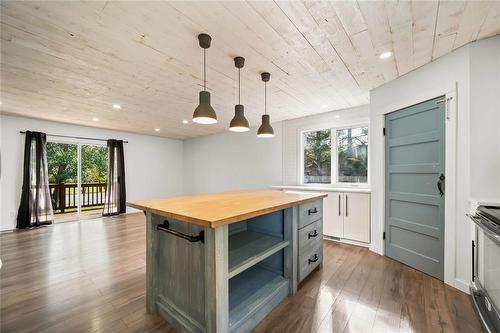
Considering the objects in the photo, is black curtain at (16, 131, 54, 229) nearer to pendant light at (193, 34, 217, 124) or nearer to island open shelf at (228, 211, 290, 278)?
pendant light at (193, 34, 217, 124)

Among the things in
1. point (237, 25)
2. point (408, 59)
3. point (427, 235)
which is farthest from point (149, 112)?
point (427, 235)

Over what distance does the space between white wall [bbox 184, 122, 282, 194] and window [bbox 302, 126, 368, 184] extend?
2.36ft

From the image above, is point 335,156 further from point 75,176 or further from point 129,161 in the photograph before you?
point 75,176

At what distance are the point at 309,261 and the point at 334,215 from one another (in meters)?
1.66

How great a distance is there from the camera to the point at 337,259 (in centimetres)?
288

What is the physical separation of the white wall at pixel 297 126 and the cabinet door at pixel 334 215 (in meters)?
1.09

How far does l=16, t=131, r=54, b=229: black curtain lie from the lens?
14.5 ft

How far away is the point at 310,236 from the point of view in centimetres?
228

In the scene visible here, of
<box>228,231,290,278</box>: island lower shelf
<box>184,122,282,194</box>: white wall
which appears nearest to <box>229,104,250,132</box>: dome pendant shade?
<box>228,231,290,278</box>: island lower shelf

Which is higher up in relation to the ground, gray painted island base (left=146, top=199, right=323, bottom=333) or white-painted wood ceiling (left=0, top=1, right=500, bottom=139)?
white-painted wood ceiling (left=0, top=1, right=500, bottom=139)

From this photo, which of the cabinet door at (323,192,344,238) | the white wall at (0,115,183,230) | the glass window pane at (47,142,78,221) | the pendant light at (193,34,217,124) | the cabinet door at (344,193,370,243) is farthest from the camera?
the glass window pane at (47,142,78,221)

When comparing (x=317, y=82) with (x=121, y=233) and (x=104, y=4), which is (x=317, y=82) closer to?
(x=104, y=4)

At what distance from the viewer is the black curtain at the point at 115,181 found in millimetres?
5672

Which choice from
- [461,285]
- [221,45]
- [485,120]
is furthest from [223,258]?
[485,120]
